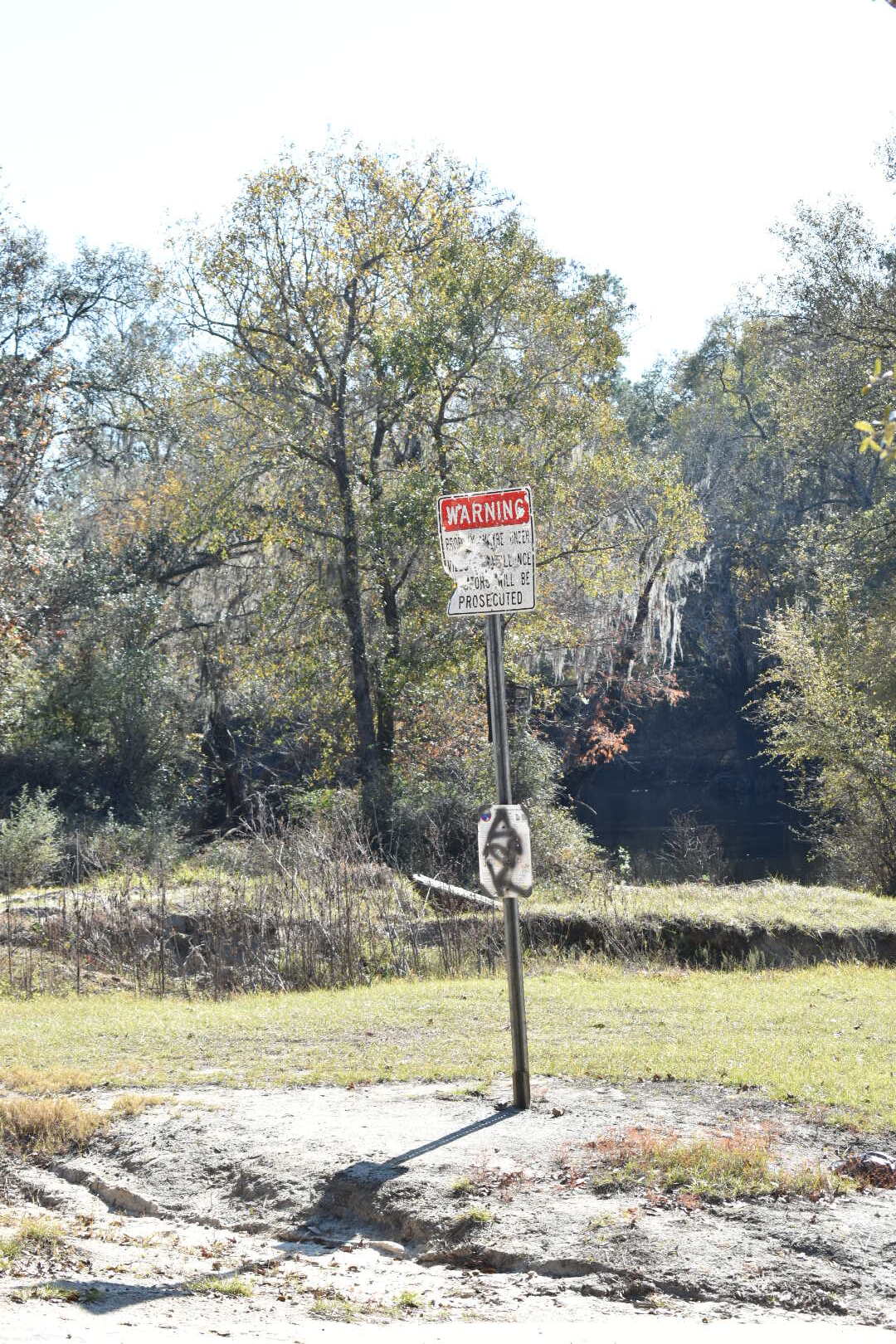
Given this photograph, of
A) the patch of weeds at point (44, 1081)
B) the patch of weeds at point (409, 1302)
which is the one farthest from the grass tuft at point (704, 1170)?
the patch of weeds at point (44, 1081)

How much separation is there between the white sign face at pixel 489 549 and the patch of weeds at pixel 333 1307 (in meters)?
3.18

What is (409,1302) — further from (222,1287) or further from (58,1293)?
(58,1293)

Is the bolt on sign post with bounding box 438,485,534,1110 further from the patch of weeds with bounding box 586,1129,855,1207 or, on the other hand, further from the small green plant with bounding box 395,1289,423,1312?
the small green plant with bounding box 395,1289,423,1312

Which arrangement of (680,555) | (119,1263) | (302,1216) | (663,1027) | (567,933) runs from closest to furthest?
(119,1263) → (302,1216) → (663,1027) → (567,933) → (680,555)

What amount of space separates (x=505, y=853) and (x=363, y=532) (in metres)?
16.0

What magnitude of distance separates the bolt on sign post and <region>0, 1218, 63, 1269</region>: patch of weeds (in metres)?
2.28

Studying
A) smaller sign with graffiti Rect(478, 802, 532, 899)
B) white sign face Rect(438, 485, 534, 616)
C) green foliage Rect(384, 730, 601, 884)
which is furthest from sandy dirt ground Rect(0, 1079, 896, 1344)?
green foliage Rect(384, 730, 601, 884)

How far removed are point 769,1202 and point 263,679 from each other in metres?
20.1

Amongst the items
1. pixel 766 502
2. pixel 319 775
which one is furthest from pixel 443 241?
pixel 766 502

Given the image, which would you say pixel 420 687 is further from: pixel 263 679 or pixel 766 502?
pixel 766 502

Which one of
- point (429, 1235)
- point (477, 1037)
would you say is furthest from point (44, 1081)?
point (429, 1235)

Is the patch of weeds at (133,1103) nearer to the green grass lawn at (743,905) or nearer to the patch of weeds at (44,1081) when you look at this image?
the patch of weeds at (44,1081)

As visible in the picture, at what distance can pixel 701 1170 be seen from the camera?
17.8ft

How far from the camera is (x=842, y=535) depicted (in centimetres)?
2609
